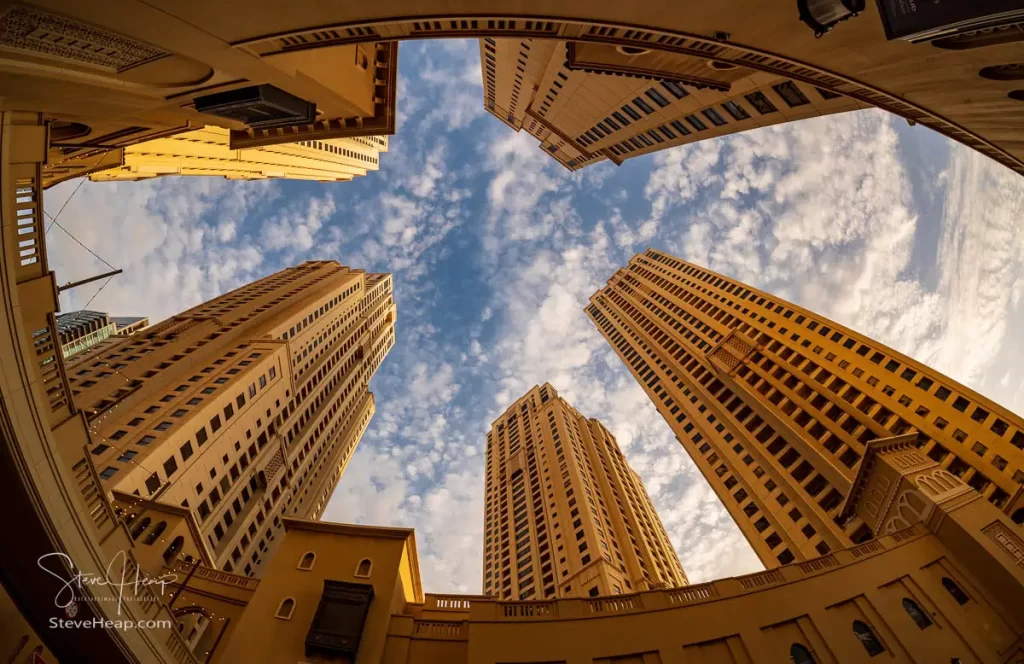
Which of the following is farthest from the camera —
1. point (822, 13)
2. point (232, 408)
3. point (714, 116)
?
point (232, 408)

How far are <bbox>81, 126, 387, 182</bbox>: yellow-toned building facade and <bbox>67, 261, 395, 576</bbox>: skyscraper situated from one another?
1934 centimetres

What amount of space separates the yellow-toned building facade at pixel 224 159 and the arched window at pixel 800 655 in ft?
119

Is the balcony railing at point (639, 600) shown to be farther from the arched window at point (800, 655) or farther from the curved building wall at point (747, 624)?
the arched window at point (800, 655)

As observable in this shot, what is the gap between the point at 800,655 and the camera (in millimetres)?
14688

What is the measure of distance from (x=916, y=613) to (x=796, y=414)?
33.7m

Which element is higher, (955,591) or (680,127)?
(680,127)

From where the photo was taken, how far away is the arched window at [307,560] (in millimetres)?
16500

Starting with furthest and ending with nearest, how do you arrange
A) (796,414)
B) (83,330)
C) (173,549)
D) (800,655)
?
(83,330), (796,414), (173,549), (800,655)

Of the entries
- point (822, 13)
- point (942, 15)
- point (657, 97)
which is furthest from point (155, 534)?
point (657, 97)

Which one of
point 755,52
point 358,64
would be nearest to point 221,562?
point 358,64

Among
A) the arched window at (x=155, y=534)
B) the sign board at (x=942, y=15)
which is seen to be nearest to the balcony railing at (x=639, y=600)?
the arched window at (x=155, y=534)

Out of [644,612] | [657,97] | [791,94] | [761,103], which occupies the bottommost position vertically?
[644,612]

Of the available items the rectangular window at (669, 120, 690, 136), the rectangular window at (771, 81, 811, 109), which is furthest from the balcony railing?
the rectangular window at (669, 120, 690, 136)

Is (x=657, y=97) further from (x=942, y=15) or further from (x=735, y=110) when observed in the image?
(x=942, y=15)
